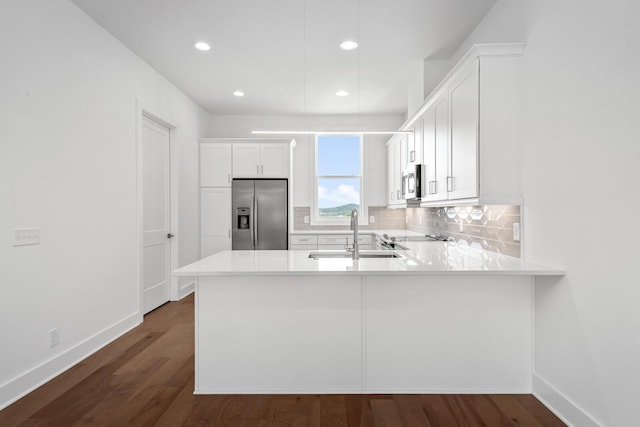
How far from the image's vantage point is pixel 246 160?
17.4 feet

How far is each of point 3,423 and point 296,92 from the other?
166 inches

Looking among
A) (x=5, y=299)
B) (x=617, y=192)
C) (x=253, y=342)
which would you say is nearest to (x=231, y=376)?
(x=253, y=342)

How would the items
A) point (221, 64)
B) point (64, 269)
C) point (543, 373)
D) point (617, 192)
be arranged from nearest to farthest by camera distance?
point (617, 192) → point (543, 373) → point (64, 269) → point (221, 64)

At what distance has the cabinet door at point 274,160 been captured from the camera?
17.4ft

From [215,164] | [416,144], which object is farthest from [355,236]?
[215,164]

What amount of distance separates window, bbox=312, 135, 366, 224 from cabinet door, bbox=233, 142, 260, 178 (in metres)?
1.08

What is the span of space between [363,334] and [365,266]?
450 mm

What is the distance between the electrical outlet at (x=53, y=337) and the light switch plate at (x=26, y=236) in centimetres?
66

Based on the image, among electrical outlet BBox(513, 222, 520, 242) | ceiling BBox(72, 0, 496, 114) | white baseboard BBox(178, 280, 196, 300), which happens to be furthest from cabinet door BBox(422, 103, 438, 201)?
white baseboard BBox(178, 280, 196, 300)

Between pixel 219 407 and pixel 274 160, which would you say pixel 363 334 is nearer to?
pixel 219 407

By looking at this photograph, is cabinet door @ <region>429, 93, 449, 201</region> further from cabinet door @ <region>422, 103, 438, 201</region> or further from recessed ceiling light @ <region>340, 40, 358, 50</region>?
recessed ceiling light @ <region>340, 40, 358, 50</region>

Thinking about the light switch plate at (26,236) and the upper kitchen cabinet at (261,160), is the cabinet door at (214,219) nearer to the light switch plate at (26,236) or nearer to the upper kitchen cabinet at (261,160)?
the upper kitchen cabinet at (261,160)

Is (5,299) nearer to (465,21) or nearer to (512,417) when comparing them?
(512,417)

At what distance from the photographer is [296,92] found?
15.5ft
